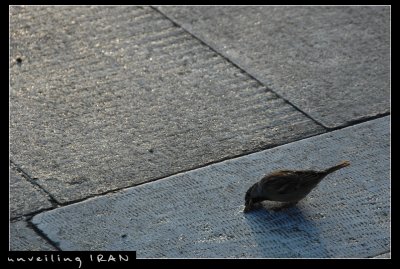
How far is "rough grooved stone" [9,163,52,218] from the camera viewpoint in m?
6.30

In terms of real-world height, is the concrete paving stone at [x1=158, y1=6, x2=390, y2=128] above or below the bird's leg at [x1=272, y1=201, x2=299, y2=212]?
below

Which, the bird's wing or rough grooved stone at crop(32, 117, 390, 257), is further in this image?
the bird's wing

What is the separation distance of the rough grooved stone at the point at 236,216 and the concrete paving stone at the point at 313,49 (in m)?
0.71

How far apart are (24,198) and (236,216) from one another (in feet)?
4.47

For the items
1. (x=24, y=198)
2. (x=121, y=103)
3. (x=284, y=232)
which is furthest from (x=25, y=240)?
(x=121, y=103)

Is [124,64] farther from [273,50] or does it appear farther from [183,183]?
[183,183]

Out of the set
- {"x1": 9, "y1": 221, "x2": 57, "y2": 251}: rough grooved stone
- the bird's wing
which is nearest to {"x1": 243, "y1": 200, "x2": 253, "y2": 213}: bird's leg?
the bird's wing

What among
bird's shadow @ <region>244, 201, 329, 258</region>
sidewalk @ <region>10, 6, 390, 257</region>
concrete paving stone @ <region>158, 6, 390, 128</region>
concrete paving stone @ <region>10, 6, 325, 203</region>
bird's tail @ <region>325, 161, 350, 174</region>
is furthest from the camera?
concrete paving stone @ <region>158, 6, 390, 128</region>

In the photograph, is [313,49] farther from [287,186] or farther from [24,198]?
[24,198]

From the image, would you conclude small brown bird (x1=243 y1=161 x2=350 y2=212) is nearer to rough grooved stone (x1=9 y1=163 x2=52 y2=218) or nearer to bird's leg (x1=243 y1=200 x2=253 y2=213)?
bird's leg (x1=243 y1=200 x2=253 y2=213)

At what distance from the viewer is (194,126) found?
7.31 m
